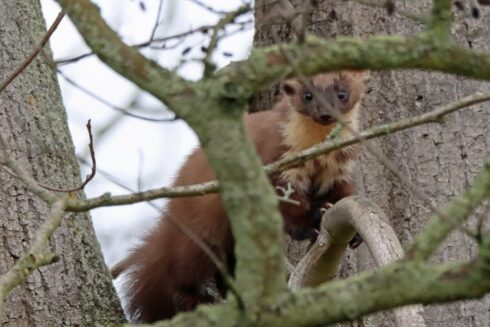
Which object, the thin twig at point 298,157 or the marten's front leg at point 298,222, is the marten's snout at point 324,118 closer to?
the marten's front leg at point 298,222

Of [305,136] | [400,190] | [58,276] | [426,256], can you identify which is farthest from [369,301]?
[305,136]

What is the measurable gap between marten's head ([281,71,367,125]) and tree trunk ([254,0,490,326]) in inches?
14.5

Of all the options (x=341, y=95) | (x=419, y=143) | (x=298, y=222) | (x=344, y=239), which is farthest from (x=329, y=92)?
(x=344, y=239)

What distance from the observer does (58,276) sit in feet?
16.3

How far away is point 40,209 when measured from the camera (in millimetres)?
4992

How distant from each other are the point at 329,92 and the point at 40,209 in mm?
2242

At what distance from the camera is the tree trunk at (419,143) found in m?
5.56

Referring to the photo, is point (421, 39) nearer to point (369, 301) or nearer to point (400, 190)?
point (369, 301)

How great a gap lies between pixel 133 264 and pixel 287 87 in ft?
4.71

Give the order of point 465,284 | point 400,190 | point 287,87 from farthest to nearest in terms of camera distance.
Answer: point 287,87, point 400,190, point 465,284

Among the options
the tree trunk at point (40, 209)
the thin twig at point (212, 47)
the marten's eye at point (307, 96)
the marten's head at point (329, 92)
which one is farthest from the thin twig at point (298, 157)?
the marten's eye at point (307, 96)

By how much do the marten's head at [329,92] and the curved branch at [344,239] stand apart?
58.4 inches

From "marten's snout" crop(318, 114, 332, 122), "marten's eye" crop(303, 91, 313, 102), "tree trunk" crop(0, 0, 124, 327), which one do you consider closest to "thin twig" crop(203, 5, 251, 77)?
"tree trunk" crop(0, 0, 124, 327)

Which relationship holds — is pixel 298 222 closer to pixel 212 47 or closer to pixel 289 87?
pixel 289 87
